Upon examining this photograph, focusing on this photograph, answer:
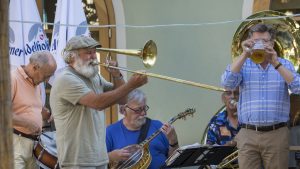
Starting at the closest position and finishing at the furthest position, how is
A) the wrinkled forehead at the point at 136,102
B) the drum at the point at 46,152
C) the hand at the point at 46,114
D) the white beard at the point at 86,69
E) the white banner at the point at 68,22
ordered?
the white beard at the point at 86,69 → the drum at the point at 46,152 → the wrinkled forehead at the point at 136,102 → the hand at the point at 46,114 → the white banner at the point at 68,22

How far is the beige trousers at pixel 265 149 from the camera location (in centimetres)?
711

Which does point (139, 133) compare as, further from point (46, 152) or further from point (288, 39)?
point (288, 39)

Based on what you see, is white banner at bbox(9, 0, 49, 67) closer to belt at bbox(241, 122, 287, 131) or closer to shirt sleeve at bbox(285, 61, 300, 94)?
belt at bbox(241, 122, 287, 131)

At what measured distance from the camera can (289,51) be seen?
781 centimetres

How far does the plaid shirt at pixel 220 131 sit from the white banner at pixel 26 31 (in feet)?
7.10

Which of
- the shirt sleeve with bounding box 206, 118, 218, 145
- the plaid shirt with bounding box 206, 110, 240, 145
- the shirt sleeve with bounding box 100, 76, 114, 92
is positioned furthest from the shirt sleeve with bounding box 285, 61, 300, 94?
the shirt sleeve with bounding box 100, 76, 114, 92

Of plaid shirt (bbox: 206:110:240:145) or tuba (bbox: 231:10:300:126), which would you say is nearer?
tuba (bbox: 231:10:300:126)

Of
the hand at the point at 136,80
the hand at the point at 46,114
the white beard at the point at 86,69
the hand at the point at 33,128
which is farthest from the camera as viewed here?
the hand at the point at 46,114

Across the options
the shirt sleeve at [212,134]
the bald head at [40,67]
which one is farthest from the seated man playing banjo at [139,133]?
the bald head at [40,67]

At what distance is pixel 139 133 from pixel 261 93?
129 centimetres

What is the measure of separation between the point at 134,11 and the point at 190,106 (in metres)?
1.23

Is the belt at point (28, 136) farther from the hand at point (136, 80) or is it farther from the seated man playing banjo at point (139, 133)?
Result: the hand at point (136, 80)

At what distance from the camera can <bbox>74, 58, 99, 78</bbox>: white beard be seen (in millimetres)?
6535

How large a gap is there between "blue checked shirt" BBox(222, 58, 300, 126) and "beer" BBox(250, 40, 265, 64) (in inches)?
7.5
